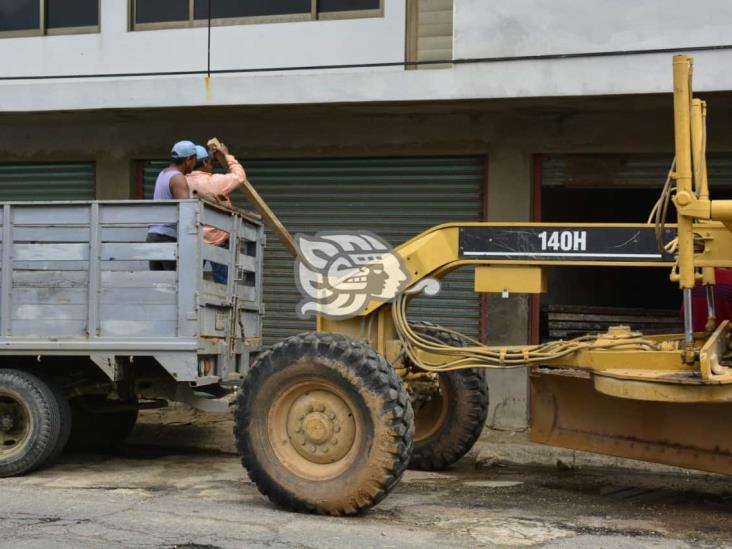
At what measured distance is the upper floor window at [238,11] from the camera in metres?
11.5

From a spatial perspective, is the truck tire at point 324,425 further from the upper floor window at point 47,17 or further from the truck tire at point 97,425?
the upper floor window at point 47,17

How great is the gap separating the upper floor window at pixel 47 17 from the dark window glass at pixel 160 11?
541mm

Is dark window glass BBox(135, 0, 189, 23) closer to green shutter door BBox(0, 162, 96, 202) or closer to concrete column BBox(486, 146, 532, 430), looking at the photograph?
green shutter door BBox(0, 162, 96, 202)

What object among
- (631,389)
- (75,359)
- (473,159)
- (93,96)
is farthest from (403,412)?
(93,96)

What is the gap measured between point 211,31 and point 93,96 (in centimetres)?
154

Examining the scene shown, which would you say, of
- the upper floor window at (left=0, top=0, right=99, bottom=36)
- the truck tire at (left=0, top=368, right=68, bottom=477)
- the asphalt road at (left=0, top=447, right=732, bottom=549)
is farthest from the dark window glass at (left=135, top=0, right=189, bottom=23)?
the asphalt road at (left=0, top=447, right=732, bottom=549)

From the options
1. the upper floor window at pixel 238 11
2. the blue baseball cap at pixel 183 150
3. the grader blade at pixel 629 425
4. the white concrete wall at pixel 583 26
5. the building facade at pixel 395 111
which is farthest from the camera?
the upper floor window at pixel 238 11

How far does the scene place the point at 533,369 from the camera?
779 cm

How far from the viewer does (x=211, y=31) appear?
1182cm

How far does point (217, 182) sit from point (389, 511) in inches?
122

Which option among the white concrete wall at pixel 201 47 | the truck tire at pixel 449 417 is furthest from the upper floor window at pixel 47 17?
the truck tire at pixel 449 417

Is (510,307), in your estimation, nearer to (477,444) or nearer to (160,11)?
(477,444)

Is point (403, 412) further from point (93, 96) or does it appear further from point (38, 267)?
point (93, 96)

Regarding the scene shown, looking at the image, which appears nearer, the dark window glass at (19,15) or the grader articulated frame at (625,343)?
the grader articulated frame at (625,343)
